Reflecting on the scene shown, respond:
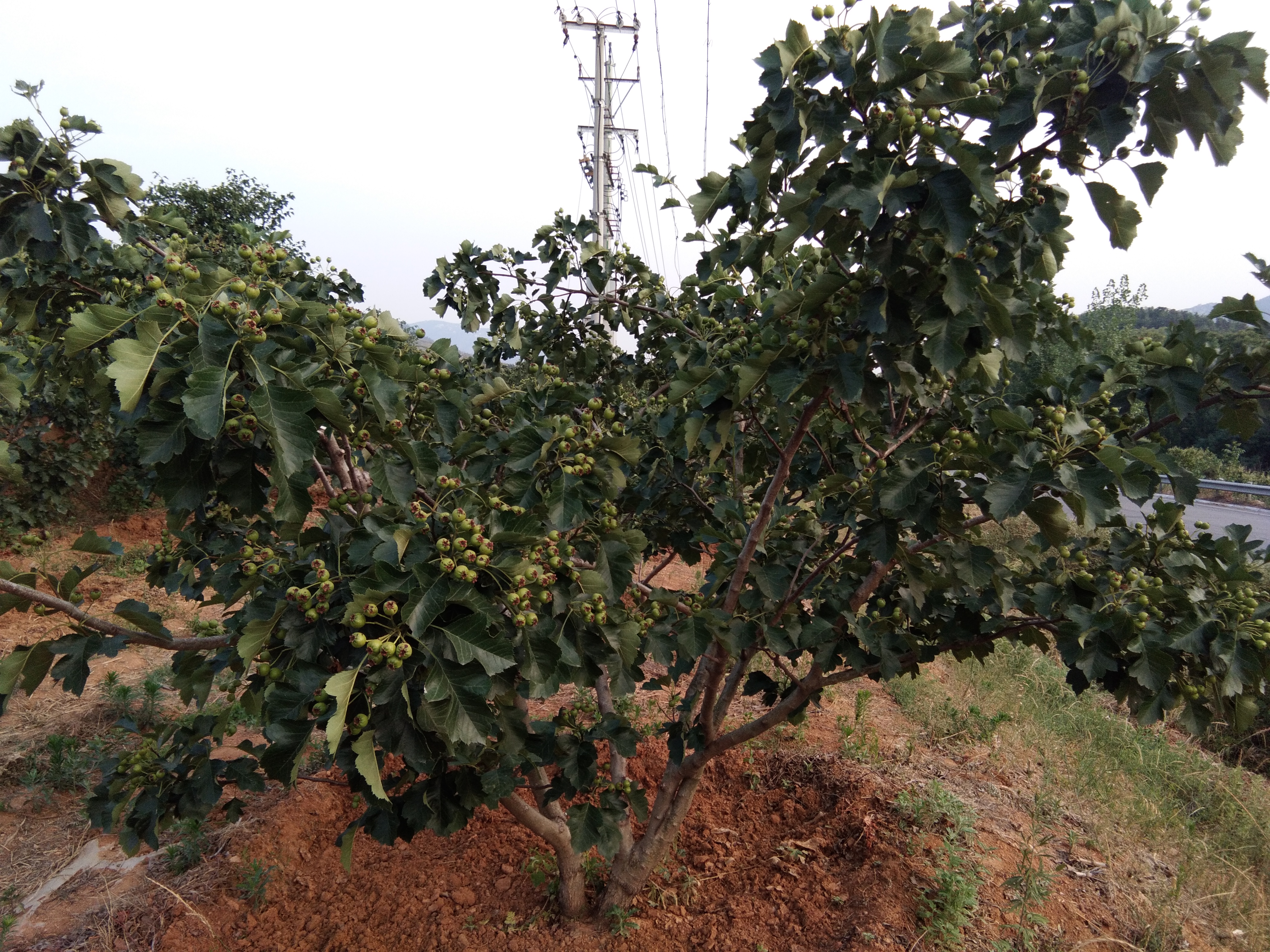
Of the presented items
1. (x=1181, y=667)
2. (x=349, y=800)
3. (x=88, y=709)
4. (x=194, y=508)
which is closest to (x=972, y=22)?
(x=1181, y=667)

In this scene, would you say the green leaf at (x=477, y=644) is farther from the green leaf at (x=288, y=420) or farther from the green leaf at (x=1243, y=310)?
the green leaf at (x=1243, y=310)

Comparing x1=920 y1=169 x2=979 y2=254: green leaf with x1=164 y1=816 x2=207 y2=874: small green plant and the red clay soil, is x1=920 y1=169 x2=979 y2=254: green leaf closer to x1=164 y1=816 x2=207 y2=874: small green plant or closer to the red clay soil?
the red clay soil

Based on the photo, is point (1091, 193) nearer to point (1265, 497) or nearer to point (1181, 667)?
point (1181, 667)

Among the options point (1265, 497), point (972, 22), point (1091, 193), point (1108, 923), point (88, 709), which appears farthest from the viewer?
point (1265, 497)

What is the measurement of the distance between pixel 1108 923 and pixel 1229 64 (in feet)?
8.98

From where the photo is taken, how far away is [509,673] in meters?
1.54

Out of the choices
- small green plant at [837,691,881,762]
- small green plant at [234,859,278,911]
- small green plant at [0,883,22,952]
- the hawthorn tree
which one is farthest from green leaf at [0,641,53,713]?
small green plant at [837,691,881,762]

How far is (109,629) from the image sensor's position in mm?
1730

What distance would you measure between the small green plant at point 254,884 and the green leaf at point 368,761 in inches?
76.5

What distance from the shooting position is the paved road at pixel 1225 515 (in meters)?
13.7

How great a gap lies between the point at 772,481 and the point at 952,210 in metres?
1.05

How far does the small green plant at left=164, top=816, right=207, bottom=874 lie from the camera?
2930 mm

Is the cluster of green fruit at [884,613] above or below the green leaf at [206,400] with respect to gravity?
below

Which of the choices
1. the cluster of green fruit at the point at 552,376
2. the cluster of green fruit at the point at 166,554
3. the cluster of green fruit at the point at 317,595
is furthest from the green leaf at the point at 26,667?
the cluster of green fruit at the point at 552,376
